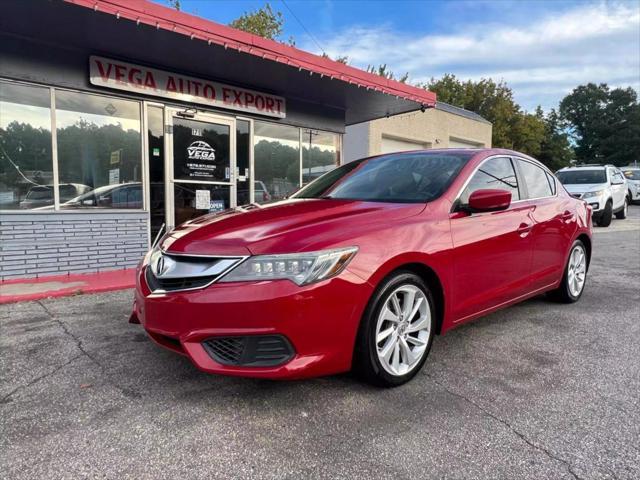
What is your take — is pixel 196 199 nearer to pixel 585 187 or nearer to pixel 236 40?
pixel 236 40

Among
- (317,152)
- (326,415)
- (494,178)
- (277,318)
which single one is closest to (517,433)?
(326,415)

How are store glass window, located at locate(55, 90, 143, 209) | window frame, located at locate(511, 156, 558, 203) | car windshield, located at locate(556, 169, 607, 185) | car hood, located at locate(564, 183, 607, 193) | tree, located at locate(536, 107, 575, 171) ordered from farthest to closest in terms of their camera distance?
tree, located at locate(536, 107, 575, 171) < car windshield, located at locate(556, 169, 607, 185) < car hood, located at locate(564, 183, 607, 193) < store glass window, located at locate(55, 90, 143, 209) < window frame, located at locate(511, 156, 558, 203)

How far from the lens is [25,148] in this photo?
6109mm

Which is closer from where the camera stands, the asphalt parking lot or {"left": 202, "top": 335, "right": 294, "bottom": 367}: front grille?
the asphalt parking lot

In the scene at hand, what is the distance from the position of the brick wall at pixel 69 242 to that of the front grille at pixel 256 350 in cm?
485

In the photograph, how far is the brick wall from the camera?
19.6 feet

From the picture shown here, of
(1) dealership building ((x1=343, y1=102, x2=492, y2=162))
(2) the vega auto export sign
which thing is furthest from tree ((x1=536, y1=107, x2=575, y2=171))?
(2) the vega auto export sign

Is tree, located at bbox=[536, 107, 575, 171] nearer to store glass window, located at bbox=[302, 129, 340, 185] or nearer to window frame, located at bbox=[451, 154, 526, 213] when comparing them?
store glass window, located at bbox=[302, 129, 340, 185]

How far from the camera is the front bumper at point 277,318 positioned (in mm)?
2404

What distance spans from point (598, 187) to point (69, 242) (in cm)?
1373

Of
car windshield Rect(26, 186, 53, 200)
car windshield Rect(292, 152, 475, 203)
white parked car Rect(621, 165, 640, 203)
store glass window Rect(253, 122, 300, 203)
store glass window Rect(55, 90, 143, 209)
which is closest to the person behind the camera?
car windshield Rect(292, 152, 475, 203)

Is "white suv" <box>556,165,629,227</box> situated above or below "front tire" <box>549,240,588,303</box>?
above

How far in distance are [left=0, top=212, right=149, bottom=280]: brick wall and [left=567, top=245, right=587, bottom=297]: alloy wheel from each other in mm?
5815

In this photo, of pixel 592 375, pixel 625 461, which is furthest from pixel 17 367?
pixel 592 375
